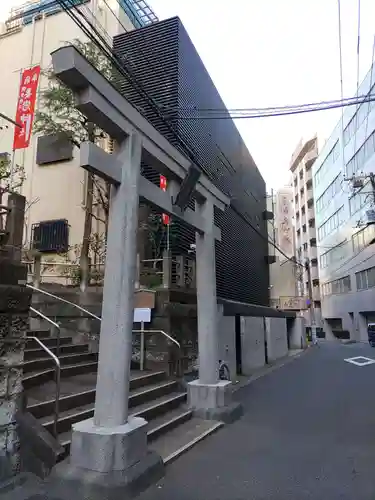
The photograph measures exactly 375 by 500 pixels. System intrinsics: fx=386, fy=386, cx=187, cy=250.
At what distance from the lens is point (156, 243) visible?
37.7 ft

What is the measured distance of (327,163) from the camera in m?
41.8

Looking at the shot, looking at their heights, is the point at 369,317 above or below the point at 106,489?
above

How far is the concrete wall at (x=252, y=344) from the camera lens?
13.1 m

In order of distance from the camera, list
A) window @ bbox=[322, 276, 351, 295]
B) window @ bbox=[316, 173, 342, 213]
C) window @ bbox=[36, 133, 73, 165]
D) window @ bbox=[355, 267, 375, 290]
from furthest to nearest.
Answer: window @ bbox=[322, 276, 351, 295] → window @ bbox=[316, 173, 342, 213] → window @ bbox=[355, 267, 375, 290] → window @ bbox=[36, 133, 73, 165]

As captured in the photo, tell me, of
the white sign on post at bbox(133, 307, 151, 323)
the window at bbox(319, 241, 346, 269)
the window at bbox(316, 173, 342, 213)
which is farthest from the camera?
the window at bbox(319, 241, 346, 269)

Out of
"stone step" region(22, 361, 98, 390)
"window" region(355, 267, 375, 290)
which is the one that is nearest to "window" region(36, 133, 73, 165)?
"stone step" region(22, 361, 98, 390)

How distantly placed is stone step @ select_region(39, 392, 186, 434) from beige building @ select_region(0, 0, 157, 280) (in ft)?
26.1

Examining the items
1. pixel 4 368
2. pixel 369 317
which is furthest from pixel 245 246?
pixel 369 317

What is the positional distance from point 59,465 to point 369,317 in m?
35.4

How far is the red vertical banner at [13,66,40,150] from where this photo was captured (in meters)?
10.8

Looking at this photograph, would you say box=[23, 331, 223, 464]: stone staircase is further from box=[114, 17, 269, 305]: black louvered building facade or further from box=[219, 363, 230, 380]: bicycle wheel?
box=[114, 17, 269, 305]: black louvered building facade

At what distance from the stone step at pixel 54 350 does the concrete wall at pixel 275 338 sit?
420 inches

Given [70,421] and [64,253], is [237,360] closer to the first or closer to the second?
[64,253]

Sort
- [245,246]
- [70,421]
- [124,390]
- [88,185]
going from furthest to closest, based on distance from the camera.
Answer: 1. [245,246]
2. [88,185]
3. [70,421]
4. [124,390]
